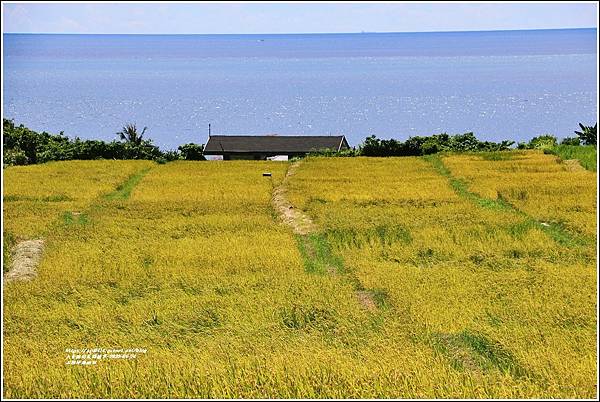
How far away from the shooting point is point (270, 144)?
30266 mm

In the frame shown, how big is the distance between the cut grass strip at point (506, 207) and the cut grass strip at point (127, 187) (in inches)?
297

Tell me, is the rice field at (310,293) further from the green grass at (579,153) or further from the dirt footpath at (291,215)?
the green grass at (579,153)

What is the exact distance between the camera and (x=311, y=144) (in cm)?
3036

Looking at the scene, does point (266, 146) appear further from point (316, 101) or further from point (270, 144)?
point (316, 101)

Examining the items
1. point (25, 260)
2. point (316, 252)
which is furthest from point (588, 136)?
point (25, 260)

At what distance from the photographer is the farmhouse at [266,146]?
29.5 m

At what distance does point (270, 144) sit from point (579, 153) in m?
14.2

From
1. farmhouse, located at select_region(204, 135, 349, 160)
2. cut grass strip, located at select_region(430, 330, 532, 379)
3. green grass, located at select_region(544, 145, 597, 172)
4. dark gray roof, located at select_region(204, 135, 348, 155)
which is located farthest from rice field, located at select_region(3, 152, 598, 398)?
dark gray roof, located at select_region(204, 135, 348, 155)

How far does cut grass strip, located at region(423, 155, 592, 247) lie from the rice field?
0.07 metres

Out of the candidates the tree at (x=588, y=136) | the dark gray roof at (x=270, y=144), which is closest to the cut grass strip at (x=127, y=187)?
the dark gray roof at (x=270, y=144)

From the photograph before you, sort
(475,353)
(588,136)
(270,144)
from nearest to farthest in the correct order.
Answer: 1. (475,353)
2. (588,136)
3. (270,144)

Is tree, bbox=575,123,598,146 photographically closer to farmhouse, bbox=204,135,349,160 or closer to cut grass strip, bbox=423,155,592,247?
cut grass strip, bbox=423,155,592,247

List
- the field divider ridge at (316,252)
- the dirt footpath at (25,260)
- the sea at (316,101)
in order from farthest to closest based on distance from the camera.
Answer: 1. the sea at (316,101)
2. the dirt footpath at (25,260)
3. the field divider ridge at (316,252)

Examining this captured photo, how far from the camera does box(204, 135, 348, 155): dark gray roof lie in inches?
1166
